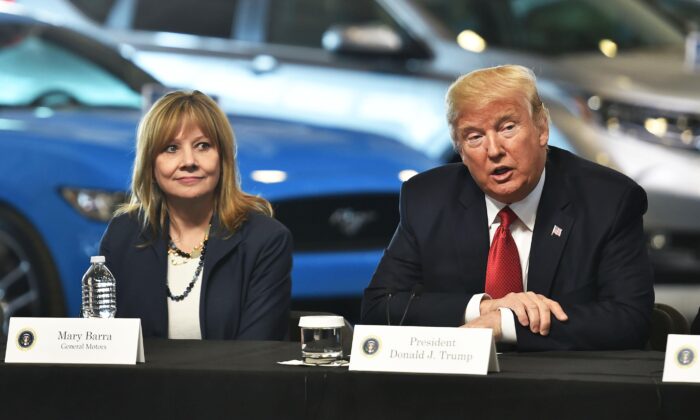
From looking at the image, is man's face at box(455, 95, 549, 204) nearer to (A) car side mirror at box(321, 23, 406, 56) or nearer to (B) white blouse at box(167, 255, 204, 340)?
(B) white blouse at box(167, 255, 204, 340)

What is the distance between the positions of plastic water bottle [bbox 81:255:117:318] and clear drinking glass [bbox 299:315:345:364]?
2.68 feet

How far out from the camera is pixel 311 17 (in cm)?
739

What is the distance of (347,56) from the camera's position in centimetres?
713

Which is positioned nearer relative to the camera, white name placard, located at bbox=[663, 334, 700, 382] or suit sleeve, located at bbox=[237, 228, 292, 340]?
white name placard, located at bbox=[663, 334, 700, 382]

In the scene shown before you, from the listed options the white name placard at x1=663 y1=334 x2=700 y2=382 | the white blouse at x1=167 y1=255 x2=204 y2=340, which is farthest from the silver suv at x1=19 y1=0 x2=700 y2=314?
the white name placard at x1=663 y1=334 x2=700 y2=382

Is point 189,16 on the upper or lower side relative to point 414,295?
upper

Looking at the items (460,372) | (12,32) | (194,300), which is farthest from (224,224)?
(12,32)

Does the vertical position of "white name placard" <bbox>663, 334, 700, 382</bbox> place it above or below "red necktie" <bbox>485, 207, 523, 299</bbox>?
below

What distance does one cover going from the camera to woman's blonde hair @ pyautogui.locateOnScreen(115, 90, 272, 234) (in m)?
4.03

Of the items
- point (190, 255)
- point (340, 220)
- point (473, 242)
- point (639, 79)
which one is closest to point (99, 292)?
point (190, 255)

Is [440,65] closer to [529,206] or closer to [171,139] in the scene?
[171,139]

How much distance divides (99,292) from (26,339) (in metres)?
0.74

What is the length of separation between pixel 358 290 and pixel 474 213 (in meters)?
2.17

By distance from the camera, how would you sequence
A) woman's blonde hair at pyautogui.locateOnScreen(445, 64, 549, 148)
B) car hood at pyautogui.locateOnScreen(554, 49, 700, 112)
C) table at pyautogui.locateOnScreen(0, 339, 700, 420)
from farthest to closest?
car hood at pyautogui.locateOnScreen(554, 49, 700, 112) < woman's blonde hair at pyautogui.locateOnScreen(445, 64, 549, 148) < table at pyautogui.locateOnScreen(0, 339, 700, 420)
